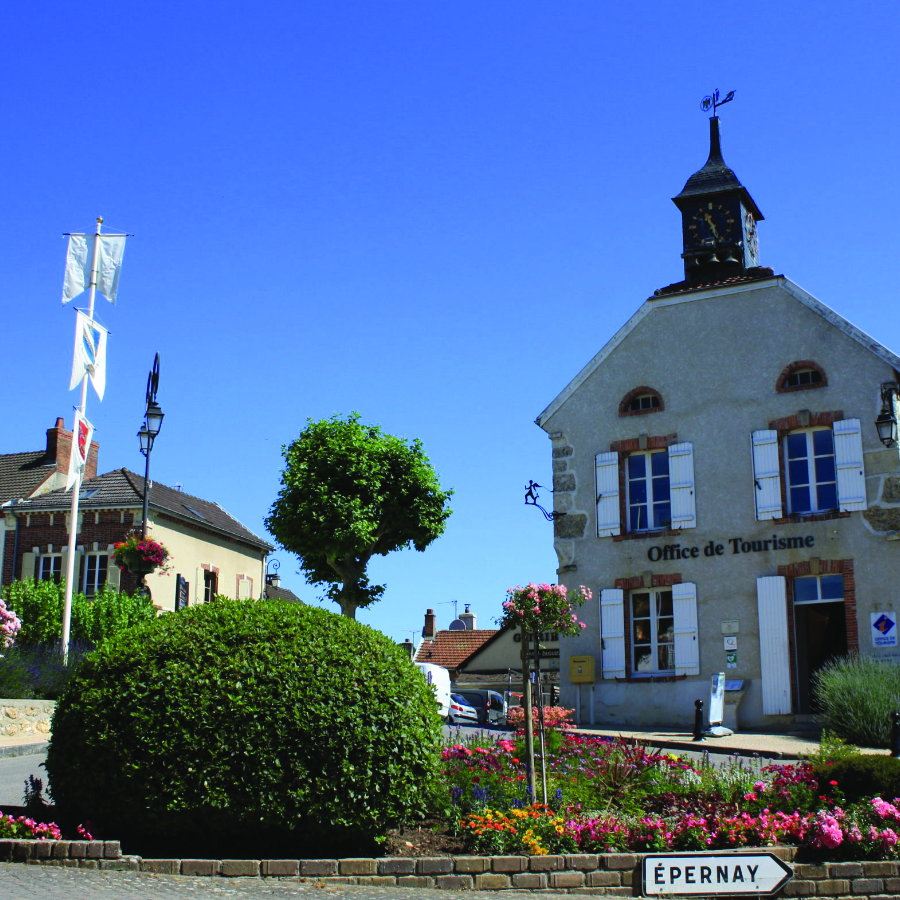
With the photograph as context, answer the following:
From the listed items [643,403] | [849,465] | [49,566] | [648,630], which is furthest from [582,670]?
[49,566]

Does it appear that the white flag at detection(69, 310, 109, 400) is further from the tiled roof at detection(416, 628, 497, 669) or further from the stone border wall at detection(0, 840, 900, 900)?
the tiled roof at detection(416, 628, 497, 669)

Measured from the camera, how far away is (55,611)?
103ft

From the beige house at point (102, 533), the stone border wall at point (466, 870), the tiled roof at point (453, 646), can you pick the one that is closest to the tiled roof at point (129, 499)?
the beige house at point (102, 533)

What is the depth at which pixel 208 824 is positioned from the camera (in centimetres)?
812

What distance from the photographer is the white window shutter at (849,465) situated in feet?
69.4

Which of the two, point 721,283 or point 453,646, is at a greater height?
point 721,283

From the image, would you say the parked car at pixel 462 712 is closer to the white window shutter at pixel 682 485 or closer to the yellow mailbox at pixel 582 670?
the yellow mailbox at pixel 582 670

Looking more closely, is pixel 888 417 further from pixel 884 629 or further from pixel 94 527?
pixel 94 527

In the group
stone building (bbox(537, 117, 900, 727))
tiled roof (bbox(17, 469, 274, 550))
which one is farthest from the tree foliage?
stone building (bbox(537, 117, 900, 727))

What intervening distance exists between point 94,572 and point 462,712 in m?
14.1

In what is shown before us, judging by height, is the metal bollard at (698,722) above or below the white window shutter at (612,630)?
below

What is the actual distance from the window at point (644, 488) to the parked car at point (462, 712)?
7.04 metres

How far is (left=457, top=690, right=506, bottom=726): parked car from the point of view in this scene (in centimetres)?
3022

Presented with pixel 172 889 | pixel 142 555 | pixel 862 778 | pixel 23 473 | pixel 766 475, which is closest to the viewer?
pixel 172 889
